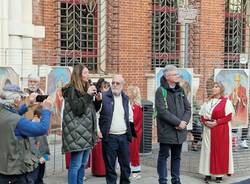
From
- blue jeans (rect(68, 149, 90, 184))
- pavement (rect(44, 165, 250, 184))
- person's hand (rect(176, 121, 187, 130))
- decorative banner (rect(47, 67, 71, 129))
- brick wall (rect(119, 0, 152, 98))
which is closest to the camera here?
blue jeans (rect(68, 149, 90, 184))

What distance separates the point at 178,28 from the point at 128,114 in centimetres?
701

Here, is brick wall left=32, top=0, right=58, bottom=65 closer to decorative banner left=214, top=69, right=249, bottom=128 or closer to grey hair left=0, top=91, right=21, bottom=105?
decorative banner left=214, top=69, right=249, bottom=128

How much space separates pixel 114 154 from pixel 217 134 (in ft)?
6.51

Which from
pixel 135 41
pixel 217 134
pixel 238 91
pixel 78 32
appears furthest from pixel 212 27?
pixel 217 134

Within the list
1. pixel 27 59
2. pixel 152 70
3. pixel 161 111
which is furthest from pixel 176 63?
pixel 161 111

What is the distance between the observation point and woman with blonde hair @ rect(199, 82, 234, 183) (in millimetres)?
8312

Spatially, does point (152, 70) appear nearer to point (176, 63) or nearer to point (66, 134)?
point (176, 63)

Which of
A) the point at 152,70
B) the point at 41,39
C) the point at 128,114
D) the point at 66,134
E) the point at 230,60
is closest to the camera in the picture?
the point at 66,134

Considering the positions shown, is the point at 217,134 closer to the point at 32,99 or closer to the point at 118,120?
the point at 118,120

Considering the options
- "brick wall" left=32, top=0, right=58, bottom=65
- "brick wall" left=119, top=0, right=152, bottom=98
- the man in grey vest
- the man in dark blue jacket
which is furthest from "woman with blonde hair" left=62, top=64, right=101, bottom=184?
"brick wall" left=119, top=0, right=152, bottom=98

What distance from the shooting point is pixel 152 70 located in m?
13.4

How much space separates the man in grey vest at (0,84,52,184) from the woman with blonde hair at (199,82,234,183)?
3744mm

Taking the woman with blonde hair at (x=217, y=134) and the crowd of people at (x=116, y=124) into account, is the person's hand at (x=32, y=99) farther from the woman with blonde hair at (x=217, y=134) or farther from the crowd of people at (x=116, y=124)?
the woman with blonde hair at (x=217, y=134)

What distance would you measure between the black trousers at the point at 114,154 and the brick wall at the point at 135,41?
17.8ft
